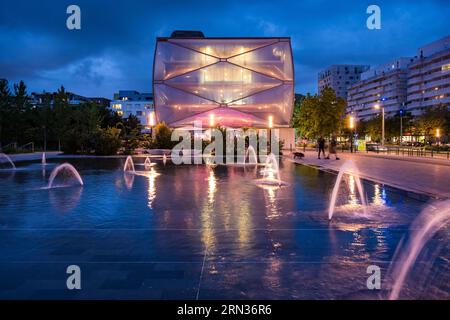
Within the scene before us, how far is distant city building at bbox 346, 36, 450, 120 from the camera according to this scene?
342ft

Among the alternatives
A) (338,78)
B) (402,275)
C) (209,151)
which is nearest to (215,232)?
(402,275)

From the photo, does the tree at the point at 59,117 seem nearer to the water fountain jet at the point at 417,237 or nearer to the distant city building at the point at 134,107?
the water fountain jet at the point at 417,237

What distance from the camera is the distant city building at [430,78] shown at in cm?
10254

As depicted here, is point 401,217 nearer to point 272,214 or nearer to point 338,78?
point 272,214

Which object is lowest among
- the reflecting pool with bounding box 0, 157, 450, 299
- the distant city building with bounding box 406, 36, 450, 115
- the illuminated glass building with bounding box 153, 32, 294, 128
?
the reflecting pool with bounding box 0, 157, 450, 299

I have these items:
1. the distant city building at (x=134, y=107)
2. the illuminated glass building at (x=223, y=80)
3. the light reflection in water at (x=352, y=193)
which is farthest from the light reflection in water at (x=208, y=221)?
the distant city building at (x=134, y=107)

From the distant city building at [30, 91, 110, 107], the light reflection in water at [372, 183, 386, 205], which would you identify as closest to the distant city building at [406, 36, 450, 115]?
the distant city building at [30, 91, 110, 107]

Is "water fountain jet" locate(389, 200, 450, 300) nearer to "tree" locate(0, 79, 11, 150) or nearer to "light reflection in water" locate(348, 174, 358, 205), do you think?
"light reflection in water" locate(348, 174, 358, 205)

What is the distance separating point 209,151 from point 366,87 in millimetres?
126671

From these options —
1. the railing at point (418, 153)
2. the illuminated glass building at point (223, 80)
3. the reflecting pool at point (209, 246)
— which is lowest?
the reflecting pool at point (209, 246)

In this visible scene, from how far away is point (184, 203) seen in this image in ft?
A: 35.8

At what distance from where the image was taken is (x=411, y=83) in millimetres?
120312

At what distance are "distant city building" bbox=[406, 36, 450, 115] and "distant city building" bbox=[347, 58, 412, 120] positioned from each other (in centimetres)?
564

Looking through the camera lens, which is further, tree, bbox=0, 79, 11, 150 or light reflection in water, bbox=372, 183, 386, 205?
tree, bbox=0, 79, 11, 150
